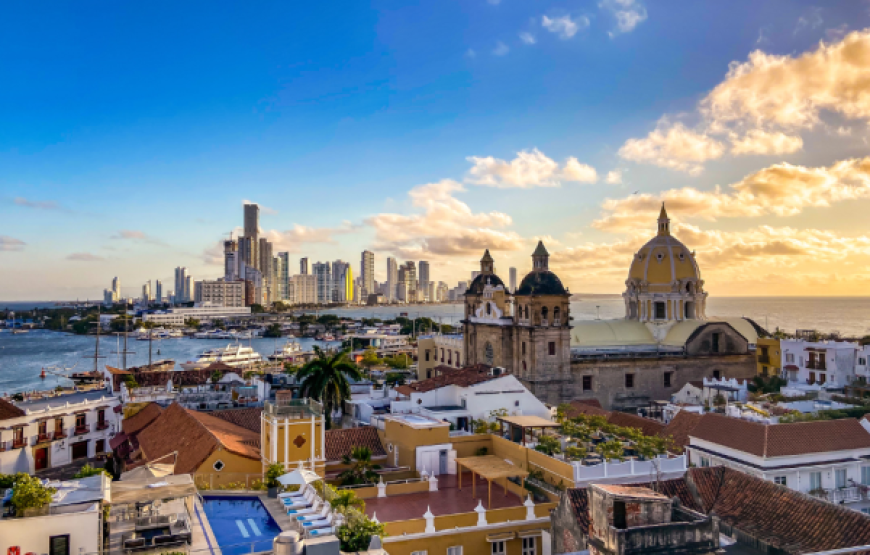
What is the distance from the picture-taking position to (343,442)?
25.3 meters

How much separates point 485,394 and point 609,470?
9.05 meters

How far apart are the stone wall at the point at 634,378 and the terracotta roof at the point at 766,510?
2725 cm

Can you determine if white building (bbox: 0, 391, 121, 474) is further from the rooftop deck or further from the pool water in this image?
the pool water

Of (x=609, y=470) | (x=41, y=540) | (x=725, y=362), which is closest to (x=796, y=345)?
(x=725, y=362)

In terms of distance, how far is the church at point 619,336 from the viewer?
46.3m

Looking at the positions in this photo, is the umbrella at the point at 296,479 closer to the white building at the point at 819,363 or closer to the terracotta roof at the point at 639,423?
the terracotta roof at the point at 639,423

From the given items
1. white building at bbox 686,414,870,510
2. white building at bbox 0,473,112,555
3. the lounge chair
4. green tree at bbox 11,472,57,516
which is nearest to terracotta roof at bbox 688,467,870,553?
white building at bbox 686,414,870,510

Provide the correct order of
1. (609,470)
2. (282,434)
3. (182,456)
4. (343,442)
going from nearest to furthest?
(609,470) < (282,434) < (182,456) < (343,442)

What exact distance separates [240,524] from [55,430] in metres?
25.6

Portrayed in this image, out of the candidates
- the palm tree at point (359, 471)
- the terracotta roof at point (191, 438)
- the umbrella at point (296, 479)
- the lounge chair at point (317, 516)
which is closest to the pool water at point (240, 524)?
the lounge chair at point (317, 516)

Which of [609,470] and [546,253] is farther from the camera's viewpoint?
[546,253]

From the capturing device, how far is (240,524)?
1373 cm

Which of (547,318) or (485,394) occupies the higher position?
(547,318)

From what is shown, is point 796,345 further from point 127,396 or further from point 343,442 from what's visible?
point 127,396
